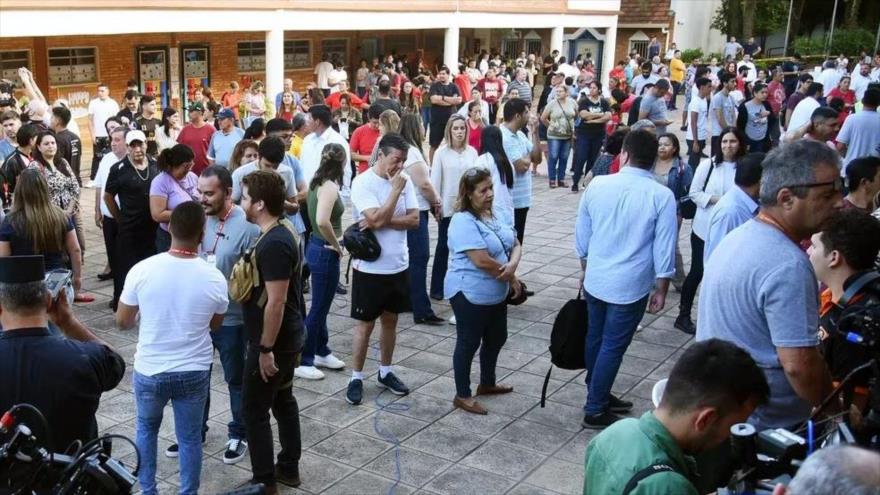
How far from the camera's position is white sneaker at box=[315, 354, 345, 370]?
22.2 feet

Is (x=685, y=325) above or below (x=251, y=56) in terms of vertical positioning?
below

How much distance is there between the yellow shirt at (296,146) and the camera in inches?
361

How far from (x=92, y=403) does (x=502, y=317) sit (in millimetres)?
3055

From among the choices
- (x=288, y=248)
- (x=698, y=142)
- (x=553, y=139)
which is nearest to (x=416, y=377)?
(x=288, y=248)

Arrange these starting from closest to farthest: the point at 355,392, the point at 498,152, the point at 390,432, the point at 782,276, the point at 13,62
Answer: the point at 782,276 → the point at 390,432 → the point at 355,392 → the point at 498,152 → the point at 13,62

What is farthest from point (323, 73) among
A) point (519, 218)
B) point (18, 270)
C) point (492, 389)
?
point (18, 270)

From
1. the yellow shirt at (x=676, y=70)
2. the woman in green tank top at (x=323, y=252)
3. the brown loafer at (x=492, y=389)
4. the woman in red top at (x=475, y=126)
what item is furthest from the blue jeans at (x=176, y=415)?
the yellow shirt at (x=676, y=70)

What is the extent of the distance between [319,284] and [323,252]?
248 mm

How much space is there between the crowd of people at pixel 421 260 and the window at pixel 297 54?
43.1 feet

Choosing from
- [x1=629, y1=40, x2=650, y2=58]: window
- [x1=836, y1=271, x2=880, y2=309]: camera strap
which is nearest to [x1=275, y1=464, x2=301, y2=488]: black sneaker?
[x1=836, y1=271, x2=880, y2=309]: camera strap

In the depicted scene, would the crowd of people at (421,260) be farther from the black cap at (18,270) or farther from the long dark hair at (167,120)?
the long dark hair at (167,120)

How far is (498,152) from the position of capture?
7781 mm

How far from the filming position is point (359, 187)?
20.7ft

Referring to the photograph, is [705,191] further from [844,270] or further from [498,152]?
[844,270]
